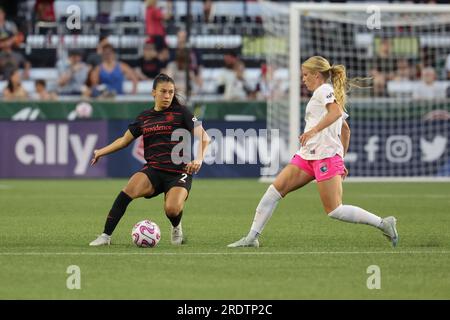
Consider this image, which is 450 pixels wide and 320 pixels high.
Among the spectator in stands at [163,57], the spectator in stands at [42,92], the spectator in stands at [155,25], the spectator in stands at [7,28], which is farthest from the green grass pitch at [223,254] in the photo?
the spectator in stands at [7,28]

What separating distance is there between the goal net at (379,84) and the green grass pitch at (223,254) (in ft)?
16.0

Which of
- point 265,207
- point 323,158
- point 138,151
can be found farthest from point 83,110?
point 323,158

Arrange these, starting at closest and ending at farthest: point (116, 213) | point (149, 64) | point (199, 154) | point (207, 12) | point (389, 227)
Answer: point (389, 227) < point (116, 213) < point (199, 154) < point (149, 64) < point (207, 12)

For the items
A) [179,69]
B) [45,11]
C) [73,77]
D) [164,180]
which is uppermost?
[45,11]

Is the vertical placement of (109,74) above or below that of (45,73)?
below

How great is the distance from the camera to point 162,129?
1106 centimetres

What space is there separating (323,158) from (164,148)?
1.74 meters

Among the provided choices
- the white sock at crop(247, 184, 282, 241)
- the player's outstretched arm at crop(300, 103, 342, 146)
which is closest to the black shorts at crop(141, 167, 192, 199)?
the white sock at crop(247, 184, 282, 241)

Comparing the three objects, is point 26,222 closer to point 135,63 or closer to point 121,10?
point 135,63

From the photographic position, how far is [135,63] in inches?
997

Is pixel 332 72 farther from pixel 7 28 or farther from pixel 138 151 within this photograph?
pixel 7 28

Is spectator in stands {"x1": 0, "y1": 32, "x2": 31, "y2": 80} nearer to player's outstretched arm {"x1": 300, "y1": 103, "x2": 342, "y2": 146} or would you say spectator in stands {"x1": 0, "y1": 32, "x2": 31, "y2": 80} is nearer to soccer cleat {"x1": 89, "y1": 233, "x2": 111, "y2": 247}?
soccer cleat {"x1": 89, "y1": 233, "x2": 111, "y2": 247}

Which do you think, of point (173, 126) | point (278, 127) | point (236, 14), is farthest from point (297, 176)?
point (236, 14)

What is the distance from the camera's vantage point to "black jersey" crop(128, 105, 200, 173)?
11.1 meters
